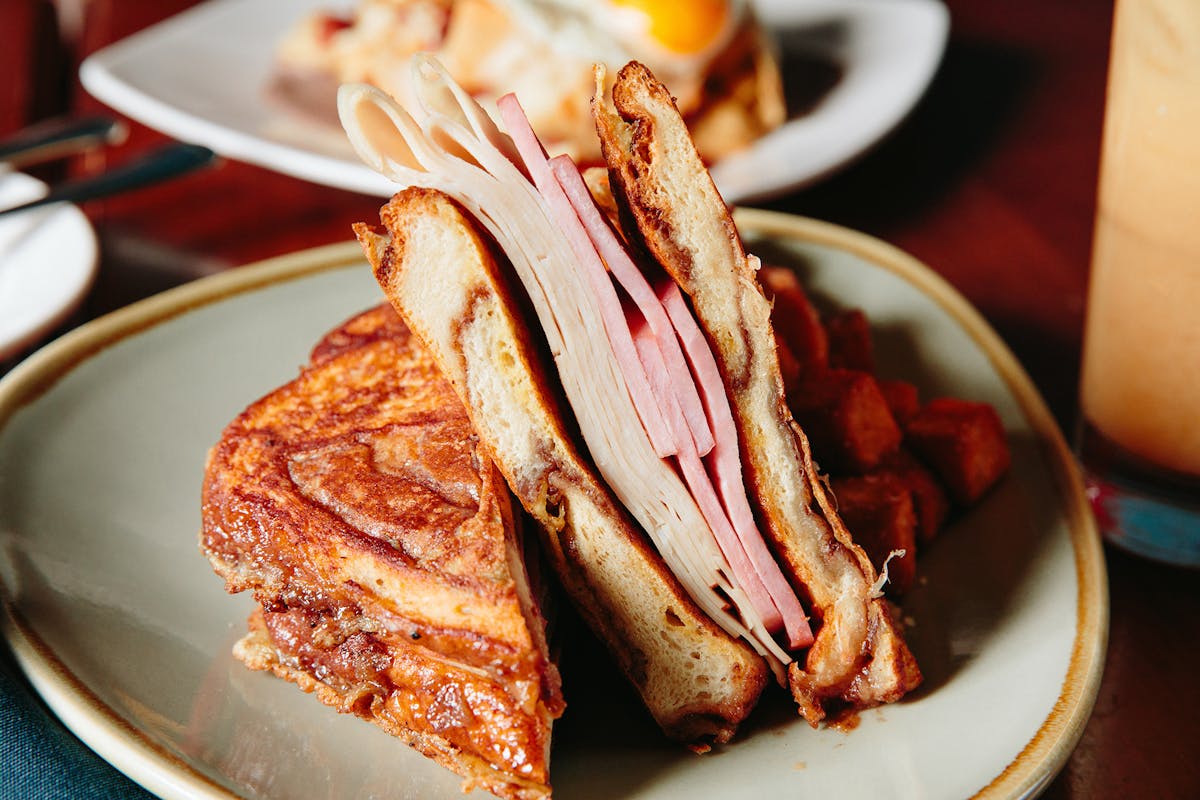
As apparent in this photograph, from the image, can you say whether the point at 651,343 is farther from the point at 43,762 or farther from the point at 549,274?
the point at 43,762

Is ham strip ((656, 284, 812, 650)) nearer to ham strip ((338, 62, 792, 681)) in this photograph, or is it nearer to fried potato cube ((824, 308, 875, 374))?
ham strip ((338, 62, 792, 681))

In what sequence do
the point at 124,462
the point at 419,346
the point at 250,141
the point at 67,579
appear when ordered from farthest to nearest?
the point at 250,141 → the point at 124,462 → the point at 419,346 → the point at 67,579

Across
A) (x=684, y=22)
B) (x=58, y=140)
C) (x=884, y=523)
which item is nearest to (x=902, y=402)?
(x=884, y=523)

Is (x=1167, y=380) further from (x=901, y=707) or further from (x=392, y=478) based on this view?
(x=392, y=478)

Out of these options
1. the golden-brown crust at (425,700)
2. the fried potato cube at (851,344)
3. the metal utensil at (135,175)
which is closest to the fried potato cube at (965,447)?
the fried potato cube at (851,344)

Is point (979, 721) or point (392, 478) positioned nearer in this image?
point (979, 721)

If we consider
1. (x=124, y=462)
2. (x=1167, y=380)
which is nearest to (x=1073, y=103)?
(x=1167, y=380)
